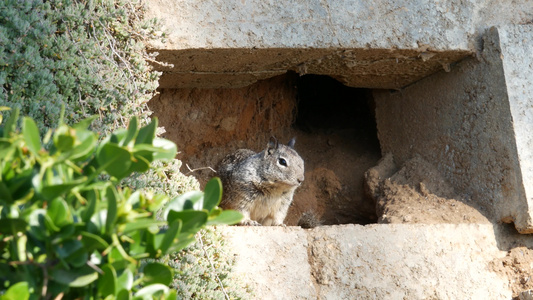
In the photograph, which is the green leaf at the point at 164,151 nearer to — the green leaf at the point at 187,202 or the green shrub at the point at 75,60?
the green leaf at the point at 187,202

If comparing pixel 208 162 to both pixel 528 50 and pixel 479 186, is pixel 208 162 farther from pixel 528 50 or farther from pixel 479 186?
pixel 528 50

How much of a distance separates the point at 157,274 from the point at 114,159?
36 cm

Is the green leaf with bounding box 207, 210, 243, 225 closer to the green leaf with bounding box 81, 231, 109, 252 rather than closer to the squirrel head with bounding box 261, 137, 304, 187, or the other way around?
the green leaf with bounding box 81, 231, 109, 252

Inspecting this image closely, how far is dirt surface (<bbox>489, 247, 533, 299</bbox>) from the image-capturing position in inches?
186

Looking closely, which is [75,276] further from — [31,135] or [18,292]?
[31,135]

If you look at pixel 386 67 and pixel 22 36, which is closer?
pixel 22 36

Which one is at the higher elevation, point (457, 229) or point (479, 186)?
point (479, 186)

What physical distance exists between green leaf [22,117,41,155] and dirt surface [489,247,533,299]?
4.11 metres

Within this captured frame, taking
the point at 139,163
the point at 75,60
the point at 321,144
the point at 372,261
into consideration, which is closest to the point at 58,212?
the point at 139,163

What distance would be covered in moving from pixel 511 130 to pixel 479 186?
1.80 feet

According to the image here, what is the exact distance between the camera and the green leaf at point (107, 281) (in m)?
1.50

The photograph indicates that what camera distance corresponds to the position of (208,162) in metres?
6.35

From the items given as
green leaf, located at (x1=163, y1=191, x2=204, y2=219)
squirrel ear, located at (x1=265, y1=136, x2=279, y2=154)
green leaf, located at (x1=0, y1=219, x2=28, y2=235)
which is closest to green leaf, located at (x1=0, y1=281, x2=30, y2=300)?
green leaf, located at (x1=0, y1=219, x2=28, y2=235)

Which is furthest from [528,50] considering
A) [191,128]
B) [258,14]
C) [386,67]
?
[191,128]
